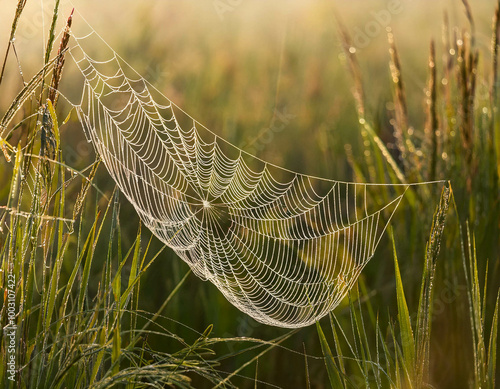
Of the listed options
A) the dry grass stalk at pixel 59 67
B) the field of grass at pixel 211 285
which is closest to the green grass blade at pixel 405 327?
the field of grass at pixel 211 285

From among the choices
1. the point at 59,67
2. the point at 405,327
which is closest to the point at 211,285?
the point at 405,327

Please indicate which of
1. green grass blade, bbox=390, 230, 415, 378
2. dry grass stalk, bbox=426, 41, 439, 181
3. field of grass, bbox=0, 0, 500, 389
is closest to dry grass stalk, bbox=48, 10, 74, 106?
field of grass, bbox=0, 0, 500, 389

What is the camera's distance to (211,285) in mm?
1992

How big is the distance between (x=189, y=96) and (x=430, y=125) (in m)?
1.53

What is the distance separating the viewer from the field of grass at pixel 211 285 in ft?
3.72

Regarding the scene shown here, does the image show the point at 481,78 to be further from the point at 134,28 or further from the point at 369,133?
the point at 134,28

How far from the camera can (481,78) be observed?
234 centimetres

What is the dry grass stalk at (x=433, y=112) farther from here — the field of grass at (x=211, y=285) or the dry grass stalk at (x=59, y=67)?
the dry grass stalk at (x=59, y=67)

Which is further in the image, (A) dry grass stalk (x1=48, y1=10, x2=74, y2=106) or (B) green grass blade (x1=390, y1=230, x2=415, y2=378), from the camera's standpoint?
(B) green grass blade (x1=390, y1=230, x2=415, y2=378)

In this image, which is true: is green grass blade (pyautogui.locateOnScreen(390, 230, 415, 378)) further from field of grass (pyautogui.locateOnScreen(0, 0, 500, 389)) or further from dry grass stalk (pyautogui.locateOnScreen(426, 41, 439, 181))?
dry grass stalk (pyautogui.locateOnScreen(426, 41, 439, 181))

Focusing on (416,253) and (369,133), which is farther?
Answer: (369,133)

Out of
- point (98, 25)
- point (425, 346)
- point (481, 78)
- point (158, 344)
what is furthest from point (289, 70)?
point (425, 346)

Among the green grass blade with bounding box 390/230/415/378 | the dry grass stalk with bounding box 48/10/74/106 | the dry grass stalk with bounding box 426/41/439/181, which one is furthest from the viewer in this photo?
the dry grass stalk with bounding box 426/41/439/181

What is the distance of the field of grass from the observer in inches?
44.6
